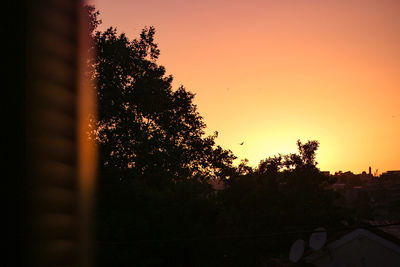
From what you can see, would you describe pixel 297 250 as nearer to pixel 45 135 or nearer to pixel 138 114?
pixel 138 114

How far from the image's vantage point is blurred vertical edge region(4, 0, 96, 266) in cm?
264

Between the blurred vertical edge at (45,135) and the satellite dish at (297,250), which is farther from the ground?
the blurred vertical edge at (45,135)

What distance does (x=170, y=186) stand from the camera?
66.1 feet

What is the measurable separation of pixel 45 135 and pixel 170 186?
1762cm

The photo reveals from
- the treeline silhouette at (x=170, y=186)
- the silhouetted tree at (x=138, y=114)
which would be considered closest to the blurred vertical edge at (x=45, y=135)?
the treeline silhouette at (x=170, y=186)

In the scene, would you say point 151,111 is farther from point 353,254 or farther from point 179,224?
point 353,254

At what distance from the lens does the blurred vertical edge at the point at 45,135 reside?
2645 millimetres

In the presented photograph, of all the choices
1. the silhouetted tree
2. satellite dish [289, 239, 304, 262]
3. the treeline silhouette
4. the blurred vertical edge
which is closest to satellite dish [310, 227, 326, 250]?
satellite dish [289, 239, 304, 262]

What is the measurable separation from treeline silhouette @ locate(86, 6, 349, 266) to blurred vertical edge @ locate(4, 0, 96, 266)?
3.71m

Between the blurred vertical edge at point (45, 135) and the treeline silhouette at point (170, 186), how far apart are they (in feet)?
12.2

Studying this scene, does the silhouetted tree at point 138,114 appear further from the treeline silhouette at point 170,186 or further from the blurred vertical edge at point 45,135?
the blurred vertical edge at point 45,135

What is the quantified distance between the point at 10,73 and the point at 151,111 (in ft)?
78.2

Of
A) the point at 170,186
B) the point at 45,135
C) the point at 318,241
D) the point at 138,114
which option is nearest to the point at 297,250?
the point at 318,241

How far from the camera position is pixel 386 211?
96.2m
